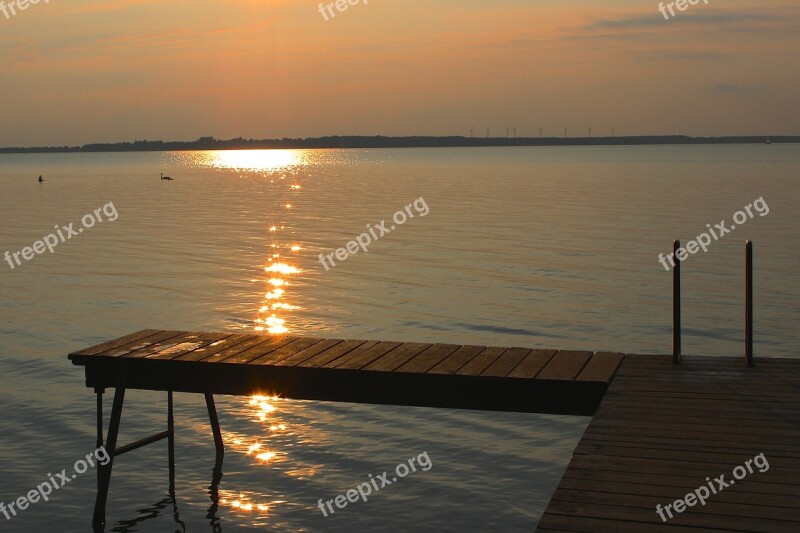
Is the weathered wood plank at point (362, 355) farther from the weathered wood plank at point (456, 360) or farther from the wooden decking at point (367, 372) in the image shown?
the weathered wood plank at point (456, 360)

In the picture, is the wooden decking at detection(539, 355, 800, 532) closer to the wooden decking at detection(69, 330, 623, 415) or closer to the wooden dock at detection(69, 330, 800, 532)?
the wooden dock at detection(69, 330, 800, 532)

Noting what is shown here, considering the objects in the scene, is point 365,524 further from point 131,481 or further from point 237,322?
point 237,322

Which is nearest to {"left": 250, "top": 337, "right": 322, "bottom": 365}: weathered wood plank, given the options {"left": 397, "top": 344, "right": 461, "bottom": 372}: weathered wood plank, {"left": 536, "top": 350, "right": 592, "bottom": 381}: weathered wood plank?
{"left": 397, "top": 344, "right": 461, "bottom": 372}: weathered wood plank

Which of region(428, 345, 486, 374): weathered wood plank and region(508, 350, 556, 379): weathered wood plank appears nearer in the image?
region(508, 350, 556, 379): weathered wood plank

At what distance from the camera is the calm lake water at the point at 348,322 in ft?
37.0

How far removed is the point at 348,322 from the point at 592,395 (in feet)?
41.2

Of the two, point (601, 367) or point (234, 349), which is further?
point (234, 349)

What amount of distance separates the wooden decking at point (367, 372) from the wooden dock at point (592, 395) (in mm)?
14

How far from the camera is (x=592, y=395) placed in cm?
901

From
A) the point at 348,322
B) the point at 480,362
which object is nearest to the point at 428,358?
the point at 480,362

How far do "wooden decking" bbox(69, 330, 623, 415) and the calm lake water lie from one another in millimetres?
1701

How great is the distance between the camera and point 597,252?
33875 mm

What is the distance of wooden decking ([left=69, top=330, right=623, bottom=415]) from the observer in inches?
359

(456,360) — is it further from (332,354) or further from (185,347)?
(185,347)
